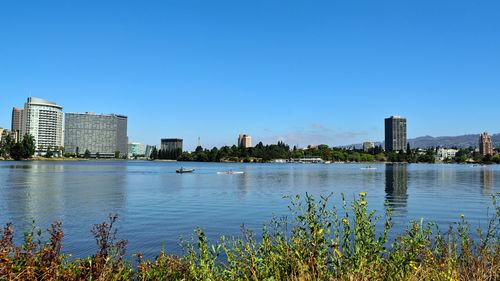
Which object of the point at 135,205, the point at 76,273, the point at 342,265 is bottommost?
the point at 135,205

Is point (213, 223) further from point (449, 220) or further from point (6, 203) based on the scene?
point (6, 203)

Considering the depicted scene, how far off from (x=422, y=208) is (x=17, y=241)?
33712 millimetres

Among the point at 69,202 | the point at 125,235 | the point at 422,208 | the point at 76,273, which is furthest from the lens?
the point at 69,202

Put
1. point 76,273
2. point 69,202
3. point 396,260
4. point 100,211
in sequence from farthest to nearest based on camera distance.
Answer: point 69,202, point 100,211, point 76,273, point 396,260

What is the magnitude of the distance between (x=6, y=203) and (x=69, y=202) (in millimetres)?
5721

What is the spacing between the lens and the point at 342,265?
786 centimetres

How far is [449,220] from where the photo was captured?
90.0ft

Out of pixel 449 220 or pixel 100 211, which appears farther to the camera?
pixel 100 211

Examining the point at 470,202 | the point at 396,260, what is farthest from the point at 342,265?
the point at 470,202

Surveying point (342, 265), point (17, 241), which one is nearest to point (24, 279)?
point (342, 265)

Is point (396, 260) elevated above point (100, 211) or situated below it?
above

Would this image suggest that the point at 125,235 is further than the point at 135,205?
No

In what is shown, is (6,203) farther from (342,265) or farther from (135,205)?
(342,265)

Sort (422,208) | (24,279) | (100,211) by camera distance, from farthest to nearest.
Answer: (422,208), (100,211), (24,279)
